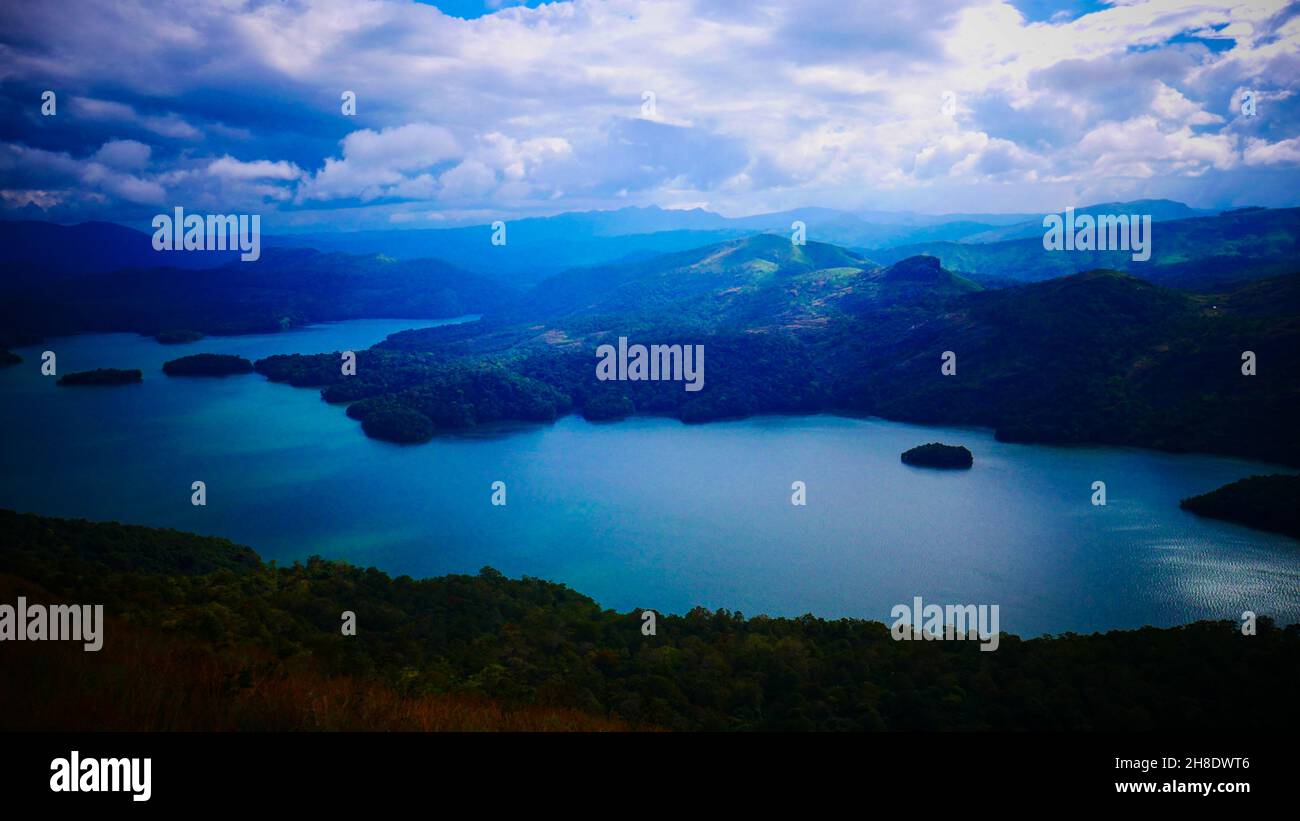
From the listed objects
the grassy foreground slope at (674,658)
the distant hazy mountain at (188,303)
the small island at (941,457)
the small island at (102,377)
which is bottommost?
the grassy foreground slope at (674,658)

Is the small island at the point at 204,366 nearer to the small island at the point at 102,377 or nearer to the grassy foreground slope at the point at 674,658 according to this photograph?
the small island at the point at 102,377

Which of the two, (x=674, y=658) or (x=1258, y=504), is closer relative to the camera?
(x=674, y=658)

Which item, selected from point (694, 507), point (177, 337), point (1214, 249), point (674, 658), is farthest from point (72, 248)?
point (1214, 249)

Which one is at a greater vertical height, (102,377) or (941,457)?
(102,377)

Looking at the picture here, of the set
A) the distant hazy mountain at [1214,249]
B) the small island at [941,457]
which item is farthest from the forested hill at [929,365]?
the distant hazy mountain at [1214,249]

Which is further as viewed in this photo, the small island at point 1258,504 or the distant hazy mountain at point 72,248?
the distant hazy mountain at point 72,248

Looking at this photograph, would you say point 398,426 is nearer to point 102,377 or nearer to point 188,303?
point 102,377
